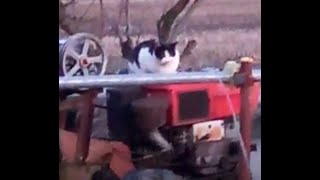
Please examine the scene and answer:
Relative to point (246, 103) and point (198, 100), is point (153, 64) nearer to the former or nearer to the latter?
point (198, 100)

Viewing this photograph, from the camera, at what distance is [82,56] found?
7.09 ft

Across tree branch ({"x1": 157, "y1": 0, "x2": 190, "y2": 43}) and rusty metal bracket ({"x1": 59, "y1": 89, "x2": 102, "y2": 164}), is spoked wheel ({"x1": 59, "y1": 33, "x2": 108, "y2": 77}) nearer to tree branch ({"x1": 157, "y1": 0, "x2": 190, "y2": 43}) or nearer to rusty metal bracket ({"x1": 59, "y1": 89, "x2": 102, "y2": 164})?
rusty metal bracket ({"x1": 59, "y1": 89, "x2": 102, "y2": 164})

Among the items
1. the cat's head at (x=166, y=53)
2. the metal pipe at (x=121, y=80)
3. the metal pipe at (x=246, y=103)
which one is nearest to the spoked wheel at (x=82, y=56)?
the metal pipe at (x=121, y=80)

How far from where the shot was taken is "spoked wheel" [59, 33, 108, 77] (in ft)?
7.06

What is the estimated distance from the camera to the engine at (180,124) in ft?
7.13

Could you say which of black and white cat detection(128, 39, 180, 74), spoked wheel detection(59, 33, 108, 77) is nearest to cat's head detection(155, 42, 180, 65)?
black and white cat detection(128, 39, 180, 74)

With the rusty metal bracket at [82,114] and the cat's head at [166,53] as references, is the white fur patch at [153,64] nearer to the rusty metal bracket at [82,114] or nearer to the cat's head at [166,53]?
the cat's head at [166,53]

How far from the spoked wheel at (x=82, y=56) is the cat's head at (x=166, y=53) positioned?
0.14 meters

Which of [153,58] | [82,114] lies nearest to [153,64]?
[153,58]

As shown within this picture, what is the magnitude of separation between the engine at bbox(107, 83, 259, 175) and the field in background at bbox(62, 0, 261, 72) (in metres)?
0.08

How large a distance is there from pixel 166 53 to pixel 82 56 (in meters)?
0.22
